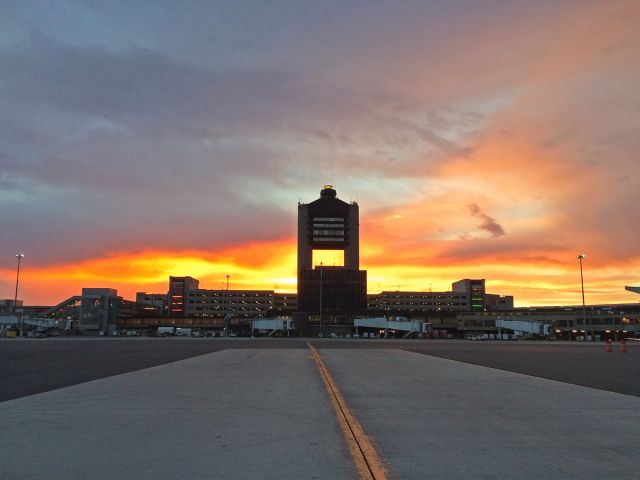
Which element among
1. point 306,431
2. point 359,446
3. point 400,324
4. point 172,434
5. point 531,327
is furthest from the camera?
point 400,324

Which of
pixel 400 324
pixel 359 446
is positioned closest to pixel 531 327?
pixel 400 324

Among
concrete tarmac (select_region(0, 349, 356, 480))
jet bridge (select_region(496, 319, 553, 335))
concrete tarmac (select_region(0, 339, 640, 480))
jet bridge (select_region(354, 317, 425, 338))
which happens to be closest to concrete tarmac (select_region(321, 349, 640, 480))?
Answer: concrete tarmac (select_region(0, 339, 640, 480))

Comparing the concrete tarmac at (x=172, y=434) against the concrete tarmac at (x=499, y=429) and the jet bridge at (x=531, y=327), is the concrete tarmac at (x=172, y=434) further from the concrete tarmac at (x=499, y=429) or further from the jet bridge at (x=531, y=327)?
the jet bridge at (x=531, y=327)

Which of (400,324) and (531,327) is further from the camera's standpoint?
(400,324)

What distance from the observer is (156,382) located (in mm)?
18719

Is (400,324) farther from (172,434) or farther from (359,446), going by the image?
(359,446)

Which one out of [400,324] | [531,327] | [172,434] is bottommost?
[172,434]

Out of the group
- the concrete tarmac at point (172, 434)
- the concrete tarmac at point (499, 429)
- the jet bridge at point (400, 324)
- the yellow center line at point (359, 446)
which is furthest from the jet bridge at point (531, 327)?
the yellow center line at point (359, 446)

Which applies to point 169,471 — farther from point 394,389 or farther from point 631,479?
point 394,389

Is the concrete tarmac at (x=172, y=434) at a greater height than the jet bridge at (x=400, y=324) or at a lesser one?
lesser

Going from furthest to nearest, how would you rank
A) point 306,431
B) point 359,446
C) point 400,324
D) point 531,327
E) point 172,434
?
point 400,324 < point 531,327 < point 306,431 < point 172,434 < point 359,446

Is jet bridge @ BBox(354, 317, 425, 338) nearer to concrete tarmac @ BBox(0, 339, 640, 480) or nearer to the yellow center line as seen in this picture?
concrete tarmac @ BBox(0, 339, 640, 480)

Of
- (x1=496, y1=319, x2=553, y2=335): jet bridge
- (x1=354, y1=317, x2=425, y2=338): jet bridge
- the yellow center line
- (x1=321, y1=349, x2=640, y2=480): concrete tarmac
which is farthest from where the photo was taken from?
(x1=354, y1=317, x2=425, y2=338): jet bridge

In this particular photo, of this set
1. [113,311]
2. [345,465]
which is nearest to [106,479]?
[345,465]
